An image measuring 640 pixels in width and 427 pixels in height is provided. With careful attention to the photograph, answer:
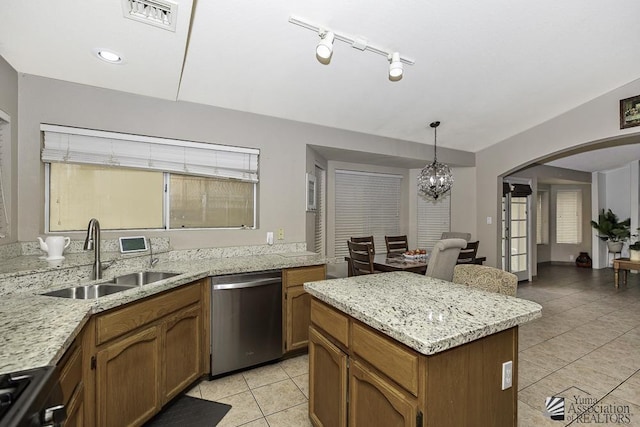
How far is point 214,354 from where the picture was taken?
234 centimetres

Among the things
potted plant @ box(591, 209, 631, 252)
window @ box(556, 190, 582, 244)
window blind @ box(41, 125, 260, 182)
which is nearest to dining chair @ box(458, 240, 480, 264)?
window blind @ box(41, 125, 260, 182)

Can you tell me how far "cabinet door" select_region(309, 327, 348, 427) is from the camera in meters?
1.43

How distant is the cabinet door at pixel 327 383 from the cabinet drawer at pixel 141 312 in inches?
39.1

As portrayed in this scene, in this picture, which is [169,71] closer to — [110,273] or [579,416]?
[110,273]

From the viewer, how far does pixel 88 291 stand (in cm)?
190

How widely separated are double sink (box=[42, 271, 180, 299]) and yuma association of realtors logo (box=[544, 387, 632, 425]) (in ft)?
9.54

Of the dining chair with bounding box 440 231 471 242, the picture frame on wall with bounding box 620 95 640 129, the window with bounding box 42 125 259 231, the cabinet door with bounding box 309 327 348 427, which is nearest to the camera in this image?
the cabinet door with bounding box 309 327 348 427

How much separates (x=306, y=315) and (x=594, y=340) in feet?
10.3

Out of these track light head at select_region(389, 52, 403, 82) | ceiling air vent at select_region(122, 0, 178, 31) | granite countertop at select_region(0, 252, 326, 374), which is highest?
ceiling air vent at select_region(122, 0, 178, 31)

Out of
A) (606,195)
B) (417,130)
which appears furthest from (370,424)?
(606,195)

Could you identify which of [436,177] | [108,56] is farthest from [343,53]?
[436,177]

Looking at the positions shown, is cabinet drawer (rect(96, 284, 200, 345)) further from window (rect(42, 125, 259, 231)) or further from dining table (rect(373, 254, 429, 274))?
dining table (rect(373, 254, 429, 274))

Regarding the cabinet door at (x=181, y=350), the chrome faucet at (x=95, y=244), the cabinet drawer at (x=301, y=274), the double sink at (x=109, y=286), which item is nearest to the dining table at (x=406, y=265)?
the cabinet drawer at (x=301, y=274)

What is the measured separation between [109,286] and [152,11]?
1.78 m
